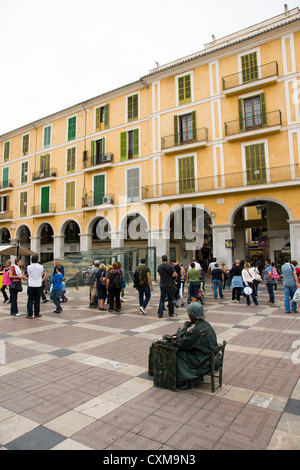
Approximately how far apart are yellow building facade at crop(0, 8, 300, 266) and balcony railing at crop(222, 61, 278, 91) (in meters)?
0.07

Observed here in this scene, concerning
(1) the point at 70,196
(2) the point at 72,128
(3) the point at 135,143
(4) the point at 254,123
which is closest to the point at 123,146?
(3) the point at 135,143

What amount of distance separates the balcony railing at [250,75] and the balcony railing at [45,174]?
54.5 ft

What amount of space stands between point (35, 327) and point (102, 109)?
2268 cm

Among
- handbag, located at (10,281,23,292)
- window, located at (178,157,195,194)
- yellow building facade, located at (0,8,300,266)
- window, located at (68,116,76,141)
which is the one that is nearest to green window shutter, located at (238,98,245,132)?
yellow building facade, located at (0,8,300,266)

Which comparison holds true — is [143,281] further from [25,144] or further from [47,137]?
[25,144]

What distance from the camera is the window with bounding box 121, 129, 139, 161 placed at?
77.1 ft

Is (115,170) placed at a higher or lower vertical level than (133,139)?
lower

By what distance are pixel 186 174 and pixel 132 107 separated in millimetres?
7928

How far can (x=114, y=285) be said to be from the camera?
9.30 meters

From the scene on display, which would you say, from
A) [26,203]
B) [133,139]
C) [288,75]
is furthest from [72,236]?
[288,75]

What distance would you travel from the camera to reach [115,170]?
79.6ft
